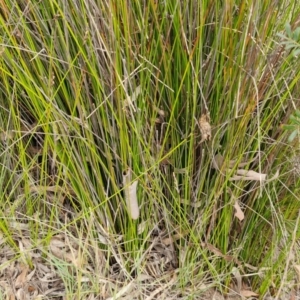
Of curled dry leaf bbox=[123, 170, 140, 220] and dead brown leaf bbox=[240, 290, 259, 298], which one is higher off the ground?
curled dry leaf bbox=[123, 170, 140, 220]

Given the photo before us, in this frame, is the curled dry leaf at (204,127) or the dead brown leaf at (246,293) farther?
the dead brown leaf at (246,293)

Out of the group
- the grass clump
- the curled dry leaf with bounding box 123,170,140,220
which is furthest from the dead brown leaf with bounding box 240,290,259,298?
the curled dry leaf with bounding box 123,170,140,220

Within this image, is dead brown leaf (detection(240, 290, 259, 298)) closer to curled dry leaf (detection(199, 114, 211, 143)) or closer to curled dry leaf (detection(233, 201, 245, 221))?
curled dry leaf (detection(233, 201, 245, 221))

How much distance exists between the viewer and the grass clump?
858 millimetres

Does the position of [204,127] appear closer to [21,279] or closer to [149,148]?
[149,148]

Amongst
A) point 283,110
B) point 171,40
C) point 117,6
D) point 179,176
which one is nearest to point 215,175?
point 179,176

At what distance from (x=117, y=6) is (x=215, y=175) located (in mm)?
414

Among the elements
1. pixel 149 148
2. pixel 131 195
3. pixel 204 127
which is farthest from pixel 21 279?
pixel 204 127

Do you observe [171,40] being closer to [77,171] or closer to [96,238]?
[77,171]

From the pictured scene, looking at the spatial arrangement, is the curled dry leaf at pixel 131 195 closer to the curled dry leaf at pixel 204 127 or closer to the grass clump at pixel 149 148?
the grass clump at pixel 149 148

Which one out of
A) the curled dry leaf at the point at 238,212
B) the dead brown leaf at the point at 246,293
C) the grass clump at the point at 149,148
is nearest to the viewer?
the grass clump at the point at 149,148

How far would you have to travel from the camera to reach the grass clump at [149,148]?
0.86 metres

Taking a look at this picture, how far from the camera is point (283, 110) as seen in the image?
Answer: 94cm

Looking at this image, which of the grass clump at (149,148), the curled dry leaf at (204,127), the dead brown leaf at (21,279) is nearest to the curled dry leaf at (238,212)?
the grass clump at (149,148)
